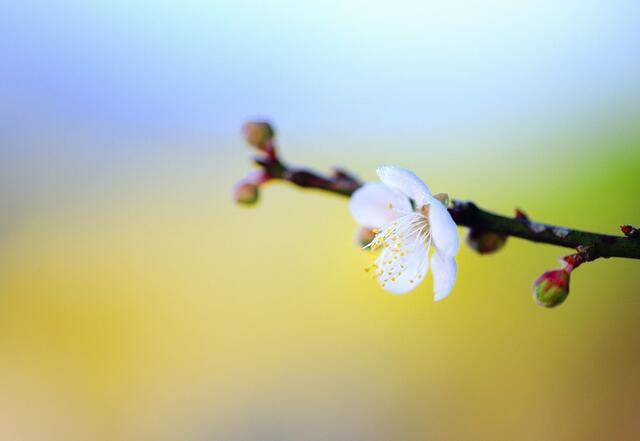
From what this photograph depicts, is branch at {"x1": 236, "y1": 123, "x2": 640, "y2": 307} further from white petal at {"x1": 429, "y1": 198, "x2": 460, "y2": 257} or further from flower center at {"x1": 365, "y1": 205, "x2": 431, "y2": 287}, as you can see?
flower center at {"x1": 365, "y1": 205, "x2": 431, "y2": 287}

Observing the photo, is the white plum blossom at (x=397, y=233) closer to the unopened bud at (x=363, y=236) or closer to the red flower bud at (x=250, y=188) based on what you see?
the unopened bud at (x=363, y=236)

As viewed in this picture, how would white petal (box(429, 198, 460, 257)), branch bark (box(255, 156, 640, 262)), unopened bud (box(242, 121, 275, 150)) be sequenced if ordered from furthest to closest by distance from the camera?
unopened bud (box(242, 121, 275, 150))
white petal (box(429, 198, 460, 257))
branch bark (box(255, 156, 640, 262))

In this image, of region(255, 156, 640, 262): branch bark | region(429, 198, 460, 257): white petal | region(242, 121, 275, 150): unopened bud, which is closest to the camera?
region(255, 156, 640, 262): branch bark

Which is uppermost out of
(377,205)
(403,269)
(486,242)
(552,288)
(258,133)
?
(258,133)

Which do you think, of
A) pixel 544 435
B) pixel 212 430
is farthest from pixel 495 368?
pixel 212 430

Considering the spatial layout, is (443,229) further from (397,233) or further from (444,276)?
(397,233)

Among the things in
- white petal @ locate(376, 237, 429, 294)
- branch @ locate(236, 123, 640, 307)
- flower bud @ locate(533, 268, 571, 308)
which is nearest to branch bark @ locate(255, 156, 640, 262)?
branch @ locate(236, 123, 640, 307)

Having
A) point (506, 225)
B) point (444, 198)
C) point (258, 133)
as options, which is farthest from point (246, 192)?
point (506, 225)

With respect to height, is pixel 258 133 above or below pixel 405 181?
above
